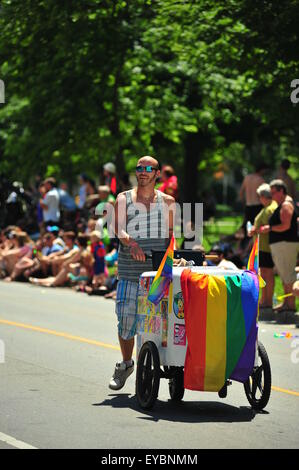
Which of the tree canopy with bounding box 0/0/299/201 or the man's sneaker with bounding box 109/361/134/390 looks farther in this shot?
the tree canopy with bounding box 0/0/299/201

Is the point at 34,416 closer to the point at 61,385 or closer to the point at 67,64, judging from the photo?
the point at 61,385

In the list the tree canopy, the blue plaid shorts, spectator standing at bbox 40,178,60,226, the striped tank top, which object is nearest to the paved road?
the blue plaid shorts

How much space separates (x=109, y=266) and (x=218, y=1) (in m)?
6.69

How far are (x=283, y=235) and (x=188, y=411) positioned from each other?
739 centimetres

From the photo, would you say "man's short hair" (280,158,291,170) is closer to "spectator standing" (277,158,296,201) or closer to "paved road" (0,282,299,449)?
"spectator standing" (277,158,296,201)

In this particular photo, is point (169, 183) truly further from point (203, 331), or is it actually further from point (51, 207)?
point (203, 331)

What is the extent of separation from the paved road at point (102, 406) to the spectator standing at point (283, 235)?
163 cm

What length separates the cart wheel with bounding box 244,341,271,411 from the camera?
30.2 feet

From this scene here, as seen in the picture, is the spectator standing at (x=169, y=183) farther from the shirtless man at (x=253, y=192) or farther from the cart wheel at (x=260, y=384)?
the cart wheel at (x=260, y=384)

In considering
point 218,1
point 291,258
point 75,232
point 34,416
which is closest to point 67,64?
point 75,232

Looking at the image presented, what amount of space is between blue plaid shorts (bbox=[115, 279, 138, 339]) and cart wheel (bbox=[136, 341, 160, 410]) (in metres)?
0.62

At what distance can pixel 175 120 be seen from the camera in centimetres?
2898

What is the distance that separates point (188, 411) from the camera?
31.1ft

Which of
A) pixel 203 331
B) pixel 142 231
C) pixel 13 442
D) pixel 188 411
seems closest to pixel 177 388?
pixel 188 411
